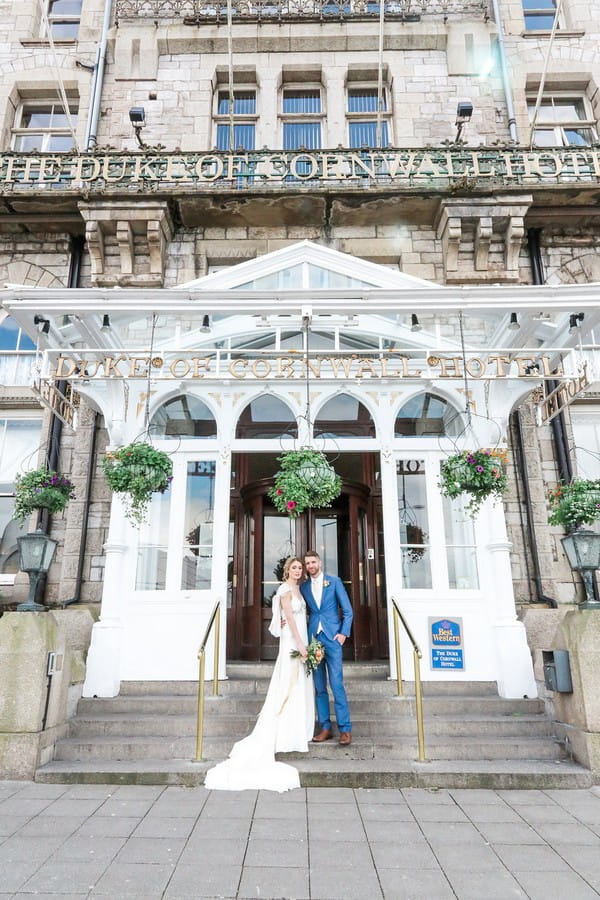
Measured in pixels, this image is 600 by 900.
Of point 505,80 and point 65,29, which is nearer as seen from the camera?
point 505,80

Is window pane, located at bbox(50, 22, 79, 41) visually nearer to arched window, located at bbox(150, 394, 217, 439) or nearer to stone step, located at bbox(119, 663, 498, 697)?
arched window, located at bbox(150, 394, 217, 439)

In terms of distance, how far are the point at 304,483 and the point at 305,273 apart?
2.96m

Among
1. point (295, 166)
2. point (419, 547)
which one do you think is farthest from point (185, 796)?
point (295, 166)

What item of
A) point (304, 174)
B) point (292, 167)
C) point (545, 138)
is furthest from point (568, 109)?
point (292, 167)

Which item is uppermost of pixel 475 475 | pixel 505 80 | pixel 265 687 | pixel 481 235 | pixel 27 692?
pixel 505 80

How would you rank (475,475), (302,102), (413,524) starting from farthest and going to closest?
1. (302,102)
2. (413,524)
3. (475,475)

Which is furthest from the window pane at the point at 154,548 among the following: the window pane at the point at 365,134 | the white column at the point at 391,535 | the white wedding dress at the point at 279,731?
the window pane at the point at 365,134

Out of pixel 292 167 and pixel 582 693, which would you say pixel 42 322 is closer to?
pixel 292 167

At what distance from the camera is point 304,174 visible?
9.55m

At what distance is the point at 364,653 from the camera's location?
945cm

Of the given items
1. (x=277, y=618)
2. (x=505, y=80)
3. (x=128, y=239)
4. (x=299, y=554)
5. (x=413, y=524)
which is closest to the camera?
(x=277, y=618)

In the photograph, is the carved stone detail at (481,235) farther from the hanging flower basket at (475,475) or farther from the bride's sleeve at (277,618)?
the bride's sleeve at (277,618)

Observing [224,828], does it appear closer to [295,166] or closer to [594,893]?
[594,893]

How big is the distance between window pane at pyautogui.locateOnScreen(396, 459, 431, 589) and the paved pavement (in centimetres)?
296
